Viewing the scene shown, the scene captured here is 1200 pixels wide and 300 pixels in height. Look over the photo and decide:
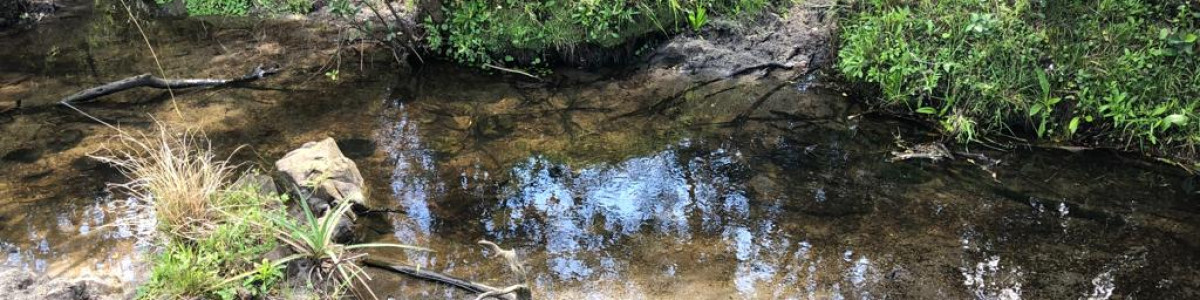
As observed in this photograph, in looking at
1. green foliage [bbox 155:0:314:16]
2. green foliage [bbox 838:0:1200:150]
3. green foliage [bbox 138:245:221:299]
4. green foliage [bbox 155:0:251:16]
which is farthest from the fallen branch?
green foliage [bbox 155:0:251:16]

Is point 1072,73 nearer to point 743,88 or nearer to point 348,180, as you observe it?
point 743,88

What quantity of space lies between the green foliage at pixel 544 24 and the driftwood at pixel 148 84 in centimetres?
185

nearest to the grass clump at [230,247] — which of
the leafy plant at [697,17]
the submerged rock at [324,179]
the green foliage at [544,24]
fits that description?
the submerged rock at [324,179]

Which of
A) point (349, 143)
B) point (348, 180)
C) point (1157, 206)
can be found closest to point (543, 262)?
point (348, 180)

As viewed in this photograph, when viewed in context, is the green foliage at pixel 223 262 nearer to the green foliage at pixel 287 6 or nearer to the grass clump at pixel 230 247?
the grass clump at pixel 230 247

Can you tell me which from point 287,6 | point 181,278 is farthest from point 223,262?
Result: point 287,6

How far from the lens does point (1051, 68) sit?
570 cm

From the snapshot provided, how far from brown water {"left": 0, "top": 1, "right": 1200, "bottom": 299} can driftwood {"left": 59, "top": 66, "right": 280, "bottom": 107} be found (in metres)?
0.12

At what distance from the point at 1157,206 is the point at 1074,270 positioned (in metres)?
1.26

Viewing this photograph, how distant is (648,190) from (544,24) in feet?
8.97

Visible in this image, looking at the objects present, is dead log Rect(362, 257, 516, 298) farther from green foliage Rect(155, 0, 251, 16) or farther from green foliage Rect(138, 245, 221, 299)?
green foliage Rect(155, 0, 251, 16)

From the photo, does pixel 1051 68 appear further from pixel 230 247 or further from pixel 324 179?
pixel 230 247

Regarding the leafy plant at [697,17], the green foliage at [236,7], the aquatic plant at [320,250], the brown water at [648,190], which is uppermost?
the aquatic plant at [320,250]

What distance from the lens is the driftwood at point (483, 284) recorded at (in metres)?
3.60
